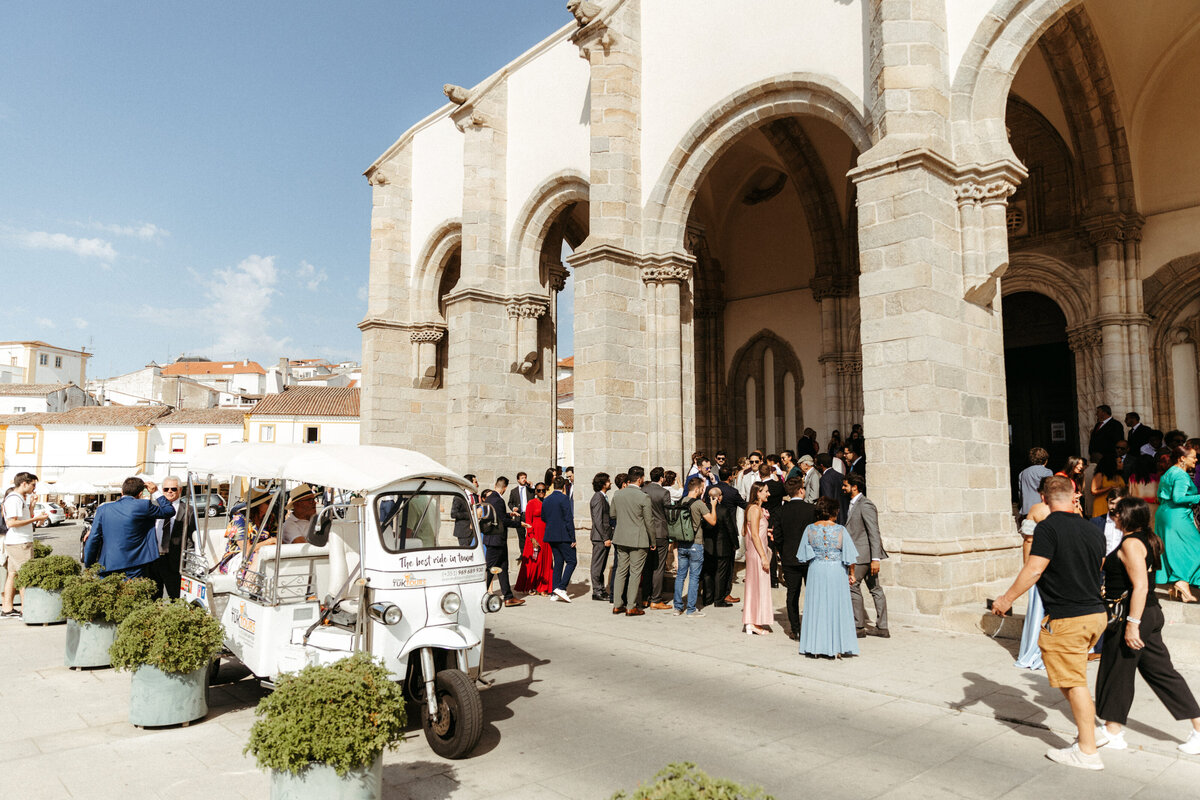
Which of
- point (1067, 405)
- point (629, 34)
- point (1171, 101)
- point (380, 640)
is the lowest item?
point (380, 640)

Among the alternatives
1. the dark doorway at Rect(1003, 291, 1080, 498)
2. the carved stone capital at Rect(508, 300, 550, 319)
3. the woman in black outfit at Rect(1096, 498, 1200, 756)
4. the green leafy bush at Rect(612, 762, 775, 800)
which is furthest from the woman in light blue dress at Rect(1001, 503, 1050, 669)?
the carved stone capital at Rect(508, 300, 550, 319)

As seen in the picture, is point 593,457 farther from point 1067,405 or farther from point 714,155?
point 1067,405

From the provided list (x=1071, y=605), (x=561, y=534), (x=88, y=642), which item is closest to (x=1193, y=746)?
(x=1071, y=605)

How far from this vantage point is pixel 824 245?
16047 mm

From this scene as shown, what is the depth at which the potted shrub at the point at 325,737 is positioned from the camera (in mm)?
3230

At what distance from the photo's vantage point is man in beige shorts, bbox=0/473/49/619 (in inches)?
360

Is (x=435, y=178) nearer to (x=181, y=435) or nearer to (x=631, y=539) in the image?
(x=631, y=539)

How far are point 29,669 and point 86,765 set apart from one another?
3232 millimetres

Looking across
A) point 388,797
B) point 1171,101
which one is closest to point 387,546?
point 388,797

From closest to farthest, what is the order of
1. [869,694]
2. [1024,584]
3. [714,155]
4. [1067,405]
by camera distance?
[1024,584], [869,694], [714,155], [1067,405]

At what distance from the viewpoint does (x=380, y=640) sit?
189 inches

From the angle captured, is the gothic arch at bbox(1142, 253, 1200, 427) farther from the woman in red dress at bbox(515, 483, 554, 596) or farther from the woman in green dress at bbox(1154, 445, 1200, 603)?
the woman in red dress at bbox(515, 483, 554, 596)

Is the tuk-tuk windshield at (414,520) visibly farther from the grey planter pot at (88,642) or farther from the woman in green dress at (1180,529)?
the woman in green dress at (1180,529)

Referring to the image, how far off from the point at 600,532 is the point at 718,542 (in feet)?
5.11
